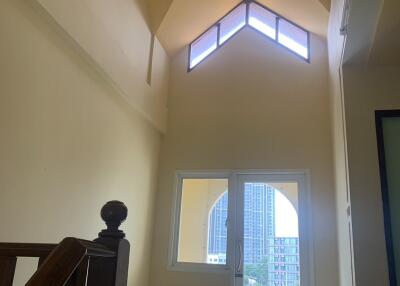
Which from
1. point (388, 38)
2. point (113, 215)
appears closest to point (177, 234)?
point (388, 38)

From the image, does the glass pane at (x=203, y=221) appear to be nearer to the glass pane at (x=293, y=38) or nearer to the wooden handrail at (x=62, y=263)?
the glass pane at (x=293, y=38)

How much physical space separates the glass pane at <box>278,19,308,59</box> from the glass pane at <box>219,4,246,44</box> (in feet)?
1.66

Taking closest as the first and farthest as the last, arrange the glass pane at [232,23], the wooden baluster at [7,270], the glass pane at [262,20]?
the wooden baluster at [7,270], the glass pane at [262,20], the glass pane at [232,23]

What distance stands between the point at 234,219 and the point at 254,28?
8.03ft

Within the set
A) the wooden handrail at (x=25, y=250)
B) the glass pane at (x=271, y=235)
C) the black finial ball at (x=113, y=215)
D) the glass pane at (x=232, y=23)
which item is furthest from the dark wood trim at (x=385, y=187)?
the glass pane at (x=232, y=23)

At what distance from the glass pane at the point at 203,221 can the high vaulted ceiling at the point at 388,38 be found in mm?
2301

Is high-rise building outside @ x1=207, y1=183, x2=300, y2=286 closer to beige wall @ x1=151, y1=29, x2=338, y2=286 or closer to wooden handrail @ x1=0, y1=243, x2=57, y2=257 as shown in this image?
beige wall @ x1=151, y1=29, x2=338, y2=286

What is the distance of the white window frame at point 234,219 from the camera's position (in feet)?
13.6

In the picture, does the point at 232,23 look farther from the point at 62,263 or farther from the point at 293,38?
the point at 62,263

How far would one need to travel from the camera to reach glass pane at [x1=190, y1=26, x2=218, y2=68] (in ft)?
16.9

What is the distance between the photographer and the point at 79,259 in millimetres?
988

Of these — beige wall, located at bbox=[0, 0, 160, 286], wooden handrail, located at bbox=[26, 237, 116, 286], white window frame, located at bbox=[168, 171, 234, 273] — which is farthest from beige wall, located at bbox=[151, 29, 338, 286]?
wooden handrail, located at bbox=[26, 237, 116, 286]

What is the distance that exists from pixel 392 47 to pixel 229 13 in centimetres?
275

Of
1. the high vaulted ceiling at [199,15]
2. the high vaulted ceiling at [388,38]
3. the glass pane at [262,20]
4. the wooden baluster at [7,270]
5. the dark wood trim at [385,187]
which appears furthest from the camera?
the glass pane at [262,20]
